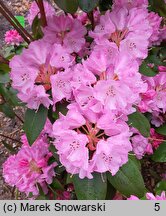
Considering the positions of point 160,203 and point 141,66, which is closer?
point 160,203

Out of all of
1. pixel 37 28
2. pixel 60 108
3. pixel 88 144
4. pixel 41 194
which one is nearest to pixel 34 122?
pixel 60 108

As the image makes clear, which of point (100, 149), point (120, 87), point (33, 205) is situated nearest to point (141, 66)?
point (120, 87)

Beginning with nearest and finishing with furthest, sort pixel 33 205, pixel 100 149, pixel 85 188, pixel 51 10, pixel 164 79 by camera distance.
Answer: pixel 100 149 → pixel 85 188 → pixel 33 205 → pixel 51 10 → pixel 164 79

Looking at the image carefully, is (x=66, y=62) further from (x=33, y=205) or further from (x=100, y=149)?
(x=33, y=205)

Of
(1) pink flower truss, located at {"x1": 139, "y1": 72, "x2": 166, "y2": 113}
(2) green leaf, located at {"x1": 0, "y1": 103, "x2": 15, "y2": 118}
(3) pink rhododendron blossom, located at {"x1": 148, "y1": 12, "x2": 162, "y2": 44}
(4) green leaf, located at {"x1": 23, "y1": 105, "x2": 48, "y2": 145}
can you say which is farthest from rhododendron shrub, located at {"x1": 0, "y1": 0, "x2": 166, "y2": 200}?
(2) green leaf, located at {"x1": 0, "y1": 103, "x2": 15, "y2": 118}

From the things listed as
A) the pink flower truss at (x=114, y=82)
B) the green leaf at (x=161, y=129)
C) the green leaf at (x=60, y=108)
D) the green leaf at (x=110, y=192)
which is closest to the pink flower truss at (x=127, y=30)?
the pink flower truss at (x=114, y=82)

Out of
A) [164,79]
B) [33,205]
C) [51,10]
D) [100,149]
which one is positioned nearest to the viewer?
[100,149]

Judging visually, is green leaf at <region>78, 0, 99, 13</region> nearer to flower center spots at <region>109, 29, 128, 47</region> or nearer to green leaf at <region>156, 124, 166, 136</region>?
flower center spots at <region>109, 29, 128, 47</region>

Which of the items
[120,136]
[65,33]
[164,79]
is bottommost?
[164,79]

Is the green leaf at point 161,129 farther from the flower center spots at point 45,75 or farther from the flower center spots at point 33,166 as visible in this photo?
the flower center spots at point 45,75
